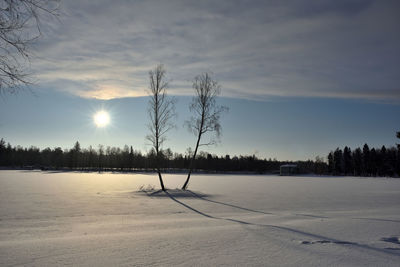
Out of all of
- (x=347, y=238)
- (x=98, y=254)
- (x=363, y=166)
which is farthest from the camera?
(x=363, y=166)

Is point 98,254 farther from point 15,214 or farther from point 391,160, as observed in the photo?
point 391,160

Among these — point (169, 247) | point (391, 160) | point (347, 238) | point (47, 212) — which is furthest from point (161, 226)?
point (391, 160)

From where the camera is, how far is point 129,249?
6.53 m

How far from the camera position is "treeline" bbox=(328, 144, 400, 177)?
104 meters

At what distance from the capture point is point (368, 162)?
11112cm

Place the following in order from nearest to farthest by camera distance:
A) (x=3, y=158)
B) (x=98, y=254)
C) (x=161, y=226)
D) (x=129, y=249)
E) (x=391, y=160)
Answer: (x=98, y=254), (x=129, y=249), (x=161, y=226), (x=391, y=160), (x=3, y=158)

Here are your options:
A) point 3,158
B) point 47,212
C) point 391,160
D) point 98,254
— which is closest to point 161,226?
point 98,254

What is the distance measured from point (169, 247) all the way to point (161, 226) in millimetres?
3229

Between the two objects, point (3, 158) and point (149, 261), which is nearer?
point (149, 261)

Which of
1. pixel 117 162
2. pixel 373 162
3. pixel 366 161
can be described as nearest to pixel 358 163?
pixel 366 161

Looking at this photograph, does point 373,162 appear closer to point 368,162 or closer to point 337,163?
point 368,162

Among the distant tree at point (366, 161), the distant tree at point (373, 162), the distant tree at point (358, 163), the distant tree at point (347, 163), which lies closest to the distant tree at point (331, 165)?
the distant tree at point (347, 163)

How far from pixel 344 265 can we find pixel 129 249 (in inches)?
174

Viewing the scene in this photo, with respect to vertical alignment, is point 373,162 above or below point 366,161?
below
